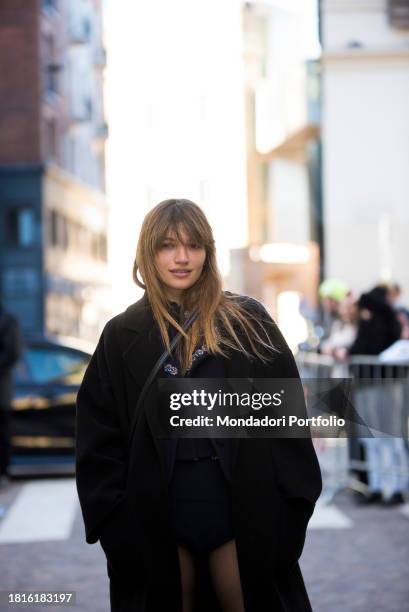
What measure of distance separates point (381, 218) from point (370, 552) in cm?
1224

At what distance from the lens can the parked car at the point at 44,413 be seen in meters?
10.4

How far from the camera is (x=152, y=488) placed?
9.33ft

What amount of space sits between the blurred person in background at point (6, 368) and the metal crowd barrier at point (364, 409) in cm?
258

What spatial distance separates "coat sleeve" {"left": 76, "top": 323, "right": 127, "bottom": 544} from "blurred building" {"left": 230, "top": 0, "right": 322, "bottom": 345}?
83.3 ft

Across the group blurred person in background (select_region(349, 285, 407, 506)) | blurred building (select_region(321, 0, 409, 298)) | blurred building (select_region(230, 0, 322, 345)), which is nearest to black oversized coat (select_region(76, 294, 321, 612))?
blurred person in background (select_region(349, 285, 407, 506))

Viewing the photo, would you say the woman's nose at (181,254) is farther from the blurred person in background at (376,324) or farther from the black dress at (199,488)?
the blurred person in background at (376,324)

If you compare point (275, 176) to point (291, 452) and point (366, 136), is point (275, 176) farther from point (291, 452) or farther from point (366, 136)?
point (291, 452)

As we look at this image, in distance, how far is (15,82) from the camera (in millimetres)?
35469

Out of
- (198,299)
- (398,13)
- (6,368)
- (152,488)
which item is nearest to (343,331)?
(6,368)

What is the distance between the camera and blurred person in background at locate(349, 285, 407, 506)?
27.8ft

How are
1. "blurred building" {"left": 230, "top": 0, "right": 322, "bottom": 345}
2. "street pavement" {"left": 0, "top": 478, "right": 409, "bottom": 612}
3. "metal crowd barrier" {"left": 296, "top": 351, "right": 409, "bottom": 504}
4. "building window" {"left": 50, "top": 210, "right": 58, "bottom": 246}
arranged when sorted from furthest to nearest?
"building window" {"left": 50, "top": 210, "right": 58, "bottom": 246}, "blurred building" {"left": 230, "top": 0, "right": 322, "bottom": 345}, "metal crowd barrier" {"left": 296, "top": 351, "right": 409, "bottom": 504}, "street pavement" {"left": 0, "top": 478, "right": 409, "bottom": 612}

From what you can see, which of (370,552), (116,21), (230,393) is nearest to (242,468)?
(230,393)

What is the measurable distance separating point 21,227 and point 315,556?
2960 centimetres
